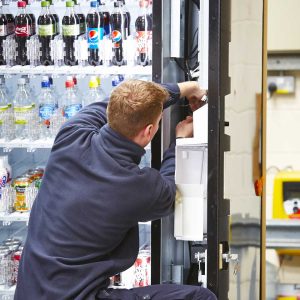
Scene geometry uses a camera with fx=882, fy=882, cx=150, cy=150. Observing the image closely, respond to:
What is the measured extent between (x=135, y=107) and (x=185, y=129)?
41 cm

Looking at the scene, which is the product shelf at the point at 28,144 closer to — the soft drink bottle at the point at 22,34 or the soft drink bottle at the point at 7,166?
the soft drink bottle at the point at 7,166

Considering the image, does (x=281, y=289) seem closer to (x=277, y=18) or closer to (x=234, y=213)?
(x=277, y=18)

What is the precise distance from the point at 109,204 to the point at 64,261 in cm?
29

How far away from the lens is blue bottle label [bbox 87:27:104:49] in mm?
4766

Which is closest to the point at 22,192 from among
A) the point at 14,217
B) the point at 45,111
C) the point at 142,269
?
the point at 14,217

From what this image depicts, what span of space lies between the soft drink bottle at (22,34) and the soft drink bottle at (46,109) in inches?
8.6

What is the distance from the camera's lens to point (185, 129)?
3.75 metres

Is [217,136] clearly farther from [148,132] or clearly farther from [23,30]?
[23,30]

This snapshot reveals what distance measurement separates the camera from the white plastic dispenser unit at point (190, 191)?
143 inches

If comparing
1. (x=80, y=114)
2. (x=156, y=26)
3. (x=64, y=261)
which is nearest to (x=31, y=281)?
(x=64, y=261)

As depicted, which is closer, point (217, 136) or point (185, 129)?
point (217, 136)

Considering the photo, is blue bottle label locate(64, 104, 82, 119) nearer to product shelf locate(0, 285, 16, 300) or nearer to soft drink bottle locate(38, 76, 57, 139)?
soft drink bottle locate(38, 76, 57, 139)

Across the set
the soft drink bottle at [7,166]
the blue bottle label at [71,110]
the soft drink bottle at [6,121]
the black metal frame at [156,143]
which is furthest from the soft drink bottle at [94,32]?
the black metal frame at [156,143]

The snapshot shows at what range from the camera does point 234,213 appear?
3.58 metres
